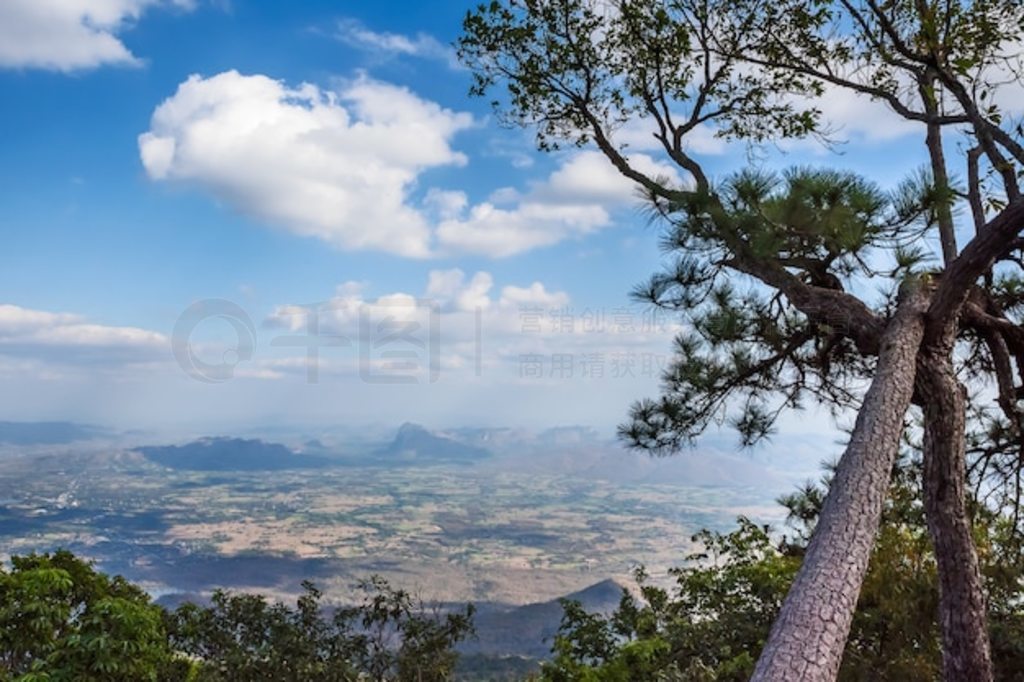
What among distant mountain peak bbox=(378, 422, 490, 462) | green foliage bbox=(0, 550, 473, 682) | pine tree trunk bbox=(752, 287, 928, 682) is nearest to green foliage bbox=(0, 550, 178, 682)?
green foliage bbox=(0, 550, 473, 682)

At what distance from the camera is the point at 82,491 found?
52000 millimetres

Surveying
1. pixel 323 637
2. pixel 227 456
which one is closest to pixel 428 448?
pixel 227 456

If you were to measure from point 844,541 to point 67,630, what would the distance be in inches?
139

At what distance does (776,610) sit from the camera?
360cm

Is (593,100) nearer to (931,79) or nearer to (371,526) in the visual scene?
(931,79)

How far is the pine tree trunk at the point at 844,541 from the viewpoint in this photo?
133cm

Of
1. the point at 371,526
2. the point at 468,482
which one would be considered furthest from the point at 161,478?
the point at 371,526

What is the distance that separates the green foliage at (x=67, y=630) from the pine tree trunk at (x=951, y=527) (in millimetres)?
3105

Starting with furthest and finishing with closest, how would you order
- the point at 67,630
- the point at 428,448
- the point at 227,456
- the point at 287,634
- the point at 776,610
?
the point at 428,448 < the point at 227,456 < the point at 287,634 < the point at 776,610 < the point at 67,630

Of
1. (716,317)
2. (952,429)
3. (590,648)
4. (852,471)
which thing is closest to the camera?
(852,471)

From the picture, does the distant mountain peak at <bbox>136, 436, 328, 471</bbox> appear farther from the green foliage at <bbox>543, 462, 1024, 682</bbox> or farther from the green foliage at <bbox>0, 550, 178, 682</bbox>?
the green foliage at <bbox>543, 462, 1024, 682</bbox>

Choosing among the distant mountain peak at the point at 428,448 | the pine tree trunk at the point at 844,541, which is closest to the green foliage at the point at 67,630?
the pine tree trunk at the point at 844,541

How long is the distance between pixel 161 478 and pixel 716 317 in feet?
246

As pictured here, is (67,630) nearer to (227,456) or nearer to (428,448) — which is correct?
(227,456)
